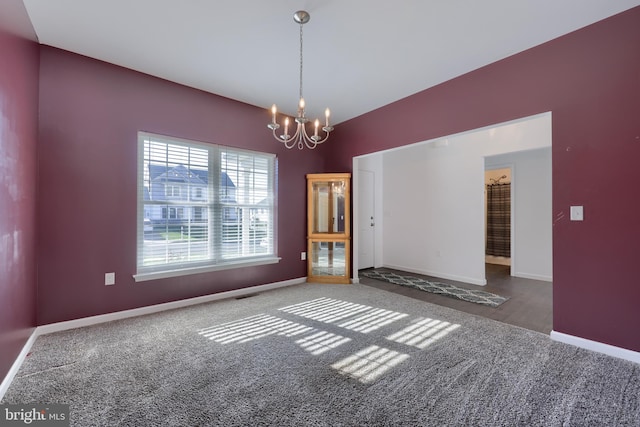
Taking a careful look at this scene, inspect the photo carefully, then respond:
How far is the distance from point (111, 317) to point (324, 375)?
2.49m

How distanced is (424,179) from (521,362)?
369 cm

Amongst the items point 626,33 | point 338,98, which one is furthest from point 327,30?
point 626,33

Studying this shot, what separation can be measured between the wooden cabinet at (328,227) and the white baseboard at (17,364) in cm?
324

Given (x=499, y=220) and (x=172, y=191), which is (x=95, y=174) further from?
(x=499, y=220)

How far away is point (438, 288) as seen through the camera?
13.7 ft

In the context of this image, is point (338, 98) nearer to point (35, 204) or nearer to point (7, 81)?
point (7, 81)

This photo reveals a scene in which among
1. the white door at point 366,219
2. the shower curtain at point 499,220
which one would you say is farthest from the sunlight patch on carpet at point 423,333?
the shower curtain at point 499,220

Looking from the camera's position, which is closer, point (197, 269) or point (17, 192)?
point (17, 192)

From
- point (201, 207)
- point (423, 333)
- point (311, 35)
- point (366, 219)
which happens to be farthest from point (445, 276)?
point (311, 35)

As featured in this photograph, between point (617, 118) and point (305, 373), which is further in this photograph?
point (617, 118)

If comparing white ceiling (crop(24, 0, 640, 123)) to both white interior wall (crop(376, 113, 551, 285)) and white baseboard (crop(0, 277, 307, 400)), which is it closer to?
white interior wall (crop(376, 113, 551, 285))

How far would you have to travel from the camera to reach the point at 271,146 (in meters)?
4.24

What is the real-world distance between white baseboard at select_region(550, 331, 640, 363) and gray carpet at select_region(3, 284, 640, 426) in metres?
0.08

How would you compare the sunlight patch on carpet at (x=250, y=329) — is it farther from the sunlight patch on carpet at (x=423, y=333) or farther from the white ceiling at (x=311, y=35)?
the white ceiling at (x=311, y=35)
